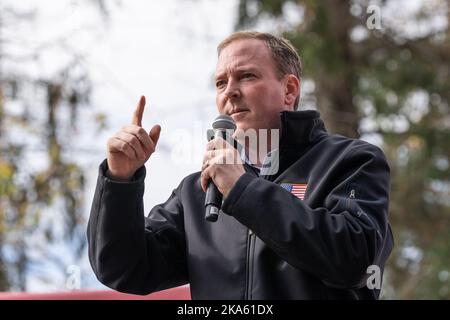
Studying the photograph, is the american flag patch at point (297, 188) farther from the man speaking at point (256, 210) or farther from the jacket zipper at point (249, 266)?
the jacket zipper at point (249, 266)

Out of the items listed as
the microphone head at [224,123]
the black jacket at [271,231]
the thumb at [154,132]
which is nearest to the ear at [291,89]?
the black jacket at [271,231]

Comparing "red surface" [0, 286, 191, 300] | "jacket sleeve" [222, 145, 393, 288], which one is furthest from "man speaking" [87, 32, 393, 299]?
"red surface" [0, 286, 191, 300]

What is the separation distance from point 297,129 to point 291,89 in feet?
0.96

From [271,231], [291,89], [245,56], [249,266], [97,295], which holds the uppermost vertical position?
[245,56]

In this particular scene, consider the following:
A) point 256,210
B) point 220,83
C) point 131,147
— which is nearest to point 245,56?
point 220,83

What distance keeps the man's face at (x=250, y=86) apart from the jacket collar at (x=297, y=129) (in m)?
0.11

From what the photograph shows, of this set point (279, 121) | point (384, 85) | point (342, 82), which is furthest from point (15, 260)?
point (279, 121)

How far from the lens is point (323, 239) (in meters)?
2.41

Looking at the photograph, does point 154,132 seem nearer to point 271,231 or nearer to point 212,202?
point 212,202

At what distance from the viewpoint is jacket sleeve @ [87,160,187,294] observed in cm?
271

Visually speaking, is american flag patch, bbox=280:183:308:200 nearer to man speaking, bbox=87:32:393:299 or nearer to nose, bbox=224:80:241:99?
man speaking, bbox=87:32:393:299

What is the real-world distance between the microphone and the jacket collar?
168 mm

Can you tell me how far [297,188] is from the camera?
2.71 meters
